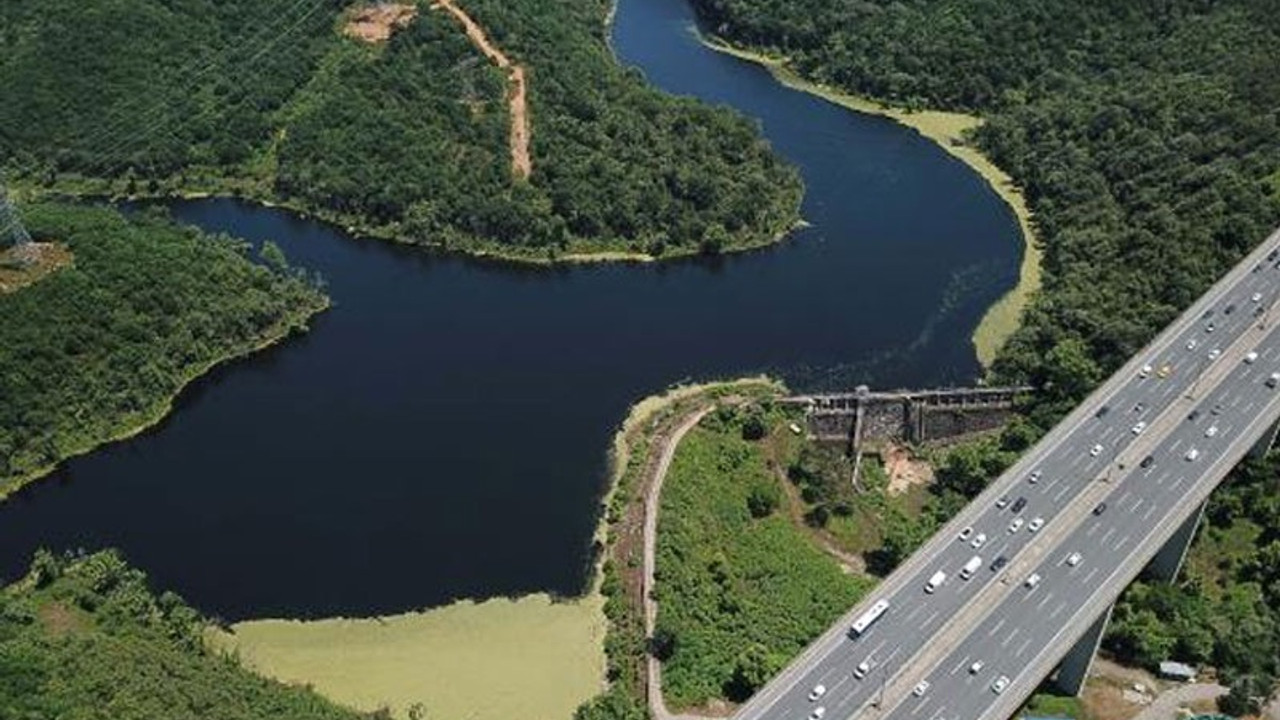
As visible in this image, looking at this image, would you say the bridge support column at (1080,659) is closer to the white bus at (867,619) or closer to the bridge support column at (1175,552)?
the bridge support column at (1175,552)

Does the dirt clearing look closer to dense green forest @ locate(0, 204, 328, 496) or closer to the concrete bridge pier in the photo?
dense green forest @ locate(0, 204, 328, 496)

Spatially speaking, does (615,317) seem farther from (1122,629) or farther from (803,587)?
(1122,629)

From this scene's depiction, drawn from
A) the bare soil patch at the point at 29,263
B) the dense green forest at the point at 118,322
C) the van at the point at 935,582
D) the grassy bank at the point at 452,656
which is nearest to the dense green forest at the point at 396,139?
the dense green forest at the point at 118,322

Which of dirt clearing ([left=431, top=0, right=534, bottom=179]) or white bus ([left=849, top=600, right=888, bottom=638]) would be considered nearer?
white bus ([left=849, top=600, right=888, bottom=638])

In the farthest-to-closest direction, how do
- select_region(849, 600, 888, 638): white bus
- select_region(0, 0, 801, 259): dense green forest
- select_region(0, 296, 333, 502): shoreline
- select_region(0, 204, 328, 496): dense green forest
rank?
select_region(0, 0, 801, 259): dense green forest
select_region(0, 204, 328, 496): dense green forest
select_region(0, 296, 333, 502): shoreline
select_region(849, 600, 888, 638): white bus

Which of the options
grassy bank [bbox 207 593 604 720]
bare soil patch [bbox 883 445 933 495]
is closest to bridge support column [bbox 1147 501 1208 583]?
bare soil patch [bbox 883 445 933 495]

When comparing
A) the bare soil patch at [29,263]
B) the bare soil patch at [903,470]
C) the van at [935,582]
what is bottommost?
the bare soil patch at [29,263]

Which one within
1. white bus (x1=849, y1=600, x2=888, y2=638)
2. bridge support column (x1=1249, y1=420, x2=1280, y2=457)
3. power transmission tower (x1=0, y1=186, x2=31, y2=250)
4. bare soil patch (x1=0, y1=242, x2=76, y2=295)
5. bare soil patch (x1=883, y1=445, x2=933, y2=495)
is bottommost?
bare soil patch (x1=0, y1=242, x2=76, y2=295)
